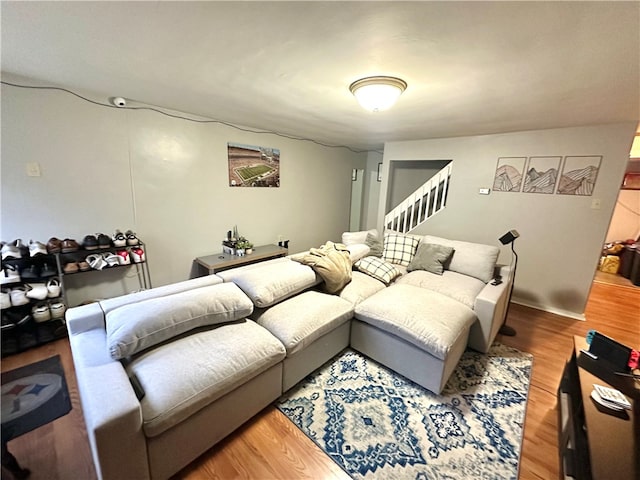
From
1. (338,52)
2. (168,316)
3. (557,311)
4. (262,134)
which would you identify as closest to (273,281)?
(168,316)

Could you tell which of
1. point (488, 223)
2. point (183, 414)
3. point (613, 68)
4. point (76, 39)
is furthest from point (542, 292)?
point (76, 39)

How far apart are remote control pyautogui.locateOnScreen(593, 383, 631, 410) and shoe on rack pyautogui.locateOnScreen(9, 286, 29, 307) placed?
3.89 metres

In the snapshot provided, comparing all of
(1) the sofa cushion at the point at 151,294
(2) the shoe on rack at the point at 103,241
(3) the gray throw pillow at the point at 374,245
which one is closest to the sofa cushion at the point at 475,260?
(3) the gray throw pillow at the point at 374,245

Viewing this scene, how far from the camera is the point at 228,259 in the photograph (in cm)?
321

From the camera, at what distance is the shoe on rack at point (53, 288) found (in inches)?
83.5

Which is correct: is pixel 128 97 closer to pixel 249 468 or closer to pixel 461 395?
pixel 249 468

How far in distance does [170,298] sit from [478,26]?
2.16 meters

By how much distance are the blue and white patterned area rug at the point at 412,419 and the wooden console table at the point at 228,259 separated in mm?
1713

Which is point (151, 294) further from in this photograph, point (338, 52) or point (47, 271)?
point (338, 52)

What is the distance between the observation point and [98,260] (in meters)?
2.32

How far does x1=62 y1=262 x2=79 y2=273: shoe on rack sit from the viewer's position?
218 cm

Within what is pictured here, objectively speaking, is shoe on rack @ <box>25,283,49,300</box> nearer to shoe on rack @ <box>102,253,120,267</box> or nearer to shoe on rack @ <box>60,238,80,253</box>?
shoe on rack @ <box>60,238,80,253</box>

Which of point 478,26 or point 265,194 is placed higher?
point 478,26

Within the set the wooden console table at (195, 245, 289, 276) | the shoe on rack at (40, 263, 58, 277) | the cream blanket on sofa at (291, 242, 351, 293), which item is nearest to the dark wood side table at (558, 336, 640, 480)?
the cream blanket on sofa at (291, 242, 351, 293)
